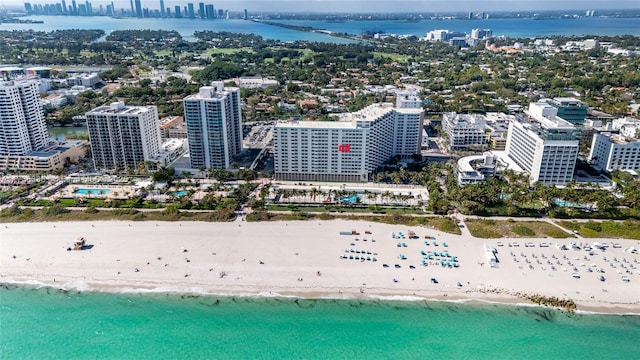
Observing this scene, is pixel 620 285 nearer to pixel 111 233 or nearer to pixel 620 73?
pixel 111 233

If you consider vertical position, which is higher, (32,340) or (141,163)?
(141,163)

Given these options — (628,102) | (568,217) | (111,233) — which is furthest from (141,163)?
(628,102)

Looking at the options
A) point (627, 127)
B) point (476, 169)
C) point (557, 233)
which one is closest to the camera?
point (557, 233)

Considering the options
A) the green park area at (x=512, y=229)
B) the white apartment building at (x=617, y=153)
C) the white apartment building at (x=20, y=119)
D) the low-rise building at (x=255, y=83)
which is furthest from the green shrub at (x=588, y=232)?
the low-rise building at (x=255, y=83)

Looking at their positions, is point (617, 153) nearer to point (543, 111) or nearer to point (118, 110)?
point (543, 111)

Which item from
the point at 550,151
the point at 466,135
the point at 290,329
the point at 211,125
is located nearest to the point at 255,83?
the point at 211,125

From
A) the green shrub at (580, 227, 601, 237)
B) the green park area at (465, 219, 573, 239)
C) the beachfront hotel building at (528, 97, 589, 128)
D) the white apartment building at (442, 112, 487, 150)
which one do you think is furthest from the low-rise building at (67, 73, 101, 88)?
the green shrub at (580, 227, 601, 237)
